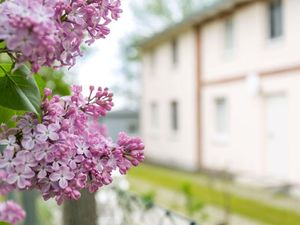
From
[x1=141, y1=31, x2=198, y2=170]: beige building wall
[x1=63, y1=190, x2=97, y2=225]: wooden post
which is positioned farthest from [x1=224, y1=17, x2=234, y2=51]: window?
[x1=63, y1=190, x2=97, y2=225]: wooden post

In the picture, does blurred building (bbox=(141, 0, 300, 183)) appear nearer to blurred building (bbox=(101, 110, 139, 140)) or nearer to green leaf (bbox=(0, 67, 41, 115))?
green leaf (bbox=(0, 67, 41, 115))

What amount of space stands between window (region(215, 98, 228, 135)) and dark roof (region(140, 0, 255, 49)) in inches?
109

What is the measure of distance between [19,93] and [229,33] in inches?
706

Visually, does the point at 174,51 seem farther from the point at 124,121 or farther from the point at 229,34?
the point at 124,121

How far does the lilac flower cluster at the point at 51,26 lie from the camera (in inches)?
35.5

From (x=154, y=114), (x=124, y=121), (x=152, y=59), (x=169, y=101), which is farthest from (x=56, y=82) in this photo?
(x=124, y=121)

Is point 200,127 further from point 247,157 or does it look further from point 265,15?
point 265,15

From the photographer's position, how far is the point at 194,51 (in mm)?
21172

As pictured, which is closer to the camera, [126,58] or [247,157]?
[247,157]

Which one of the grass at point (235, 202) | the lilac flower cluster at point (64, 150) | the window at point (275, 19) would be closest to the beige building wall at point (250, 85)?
the window at point (275, 19)

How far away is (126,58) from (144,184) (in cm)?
3698

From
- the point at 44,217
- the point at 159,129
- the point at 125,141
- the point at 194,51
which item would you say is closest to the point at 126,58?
the point at 159,129

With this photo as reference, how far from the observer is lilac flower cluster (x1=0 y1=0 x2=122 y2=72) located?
35.5 inches

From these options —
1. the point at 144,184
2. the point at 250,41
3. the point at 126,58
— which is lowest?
the point at 144,184
